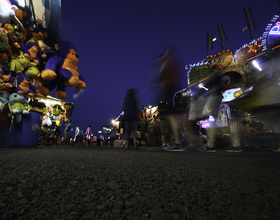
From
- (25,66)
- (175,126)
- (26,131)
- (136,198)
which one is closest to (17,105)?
(26,131)

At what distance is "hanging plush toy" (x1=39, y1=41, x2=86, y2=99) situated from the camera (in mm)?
4395

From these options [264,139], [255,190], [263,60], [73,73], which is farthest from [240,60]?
[255,190]

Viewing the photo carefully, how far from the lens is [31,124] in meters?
4.56

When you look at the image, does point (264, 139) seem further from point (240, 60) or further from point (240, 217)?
point (240, 60)

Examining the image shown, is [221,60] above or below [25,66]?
above

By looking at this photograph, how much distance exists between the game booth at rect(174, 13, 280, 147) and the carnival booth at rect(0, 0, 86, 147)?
3830mm

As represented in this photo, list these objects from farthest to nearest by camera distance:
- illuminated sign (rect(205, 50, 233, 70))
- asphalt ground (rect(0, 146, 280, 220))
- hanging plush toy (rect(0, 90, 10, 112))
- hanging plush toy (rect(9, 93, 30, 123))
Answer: illuminated sign (rect(205, 50, 233, 70)), hanging plush toy (rect(9, 93, 30, 123)), hanging plush toy (rect(0, 90, 10, 112)), asphalt ground (rect(0, 146, 280, 220))

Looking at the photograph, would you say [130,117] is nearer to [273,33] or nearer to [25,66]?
[25,66]

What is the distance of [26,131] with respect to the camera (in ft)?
14.7

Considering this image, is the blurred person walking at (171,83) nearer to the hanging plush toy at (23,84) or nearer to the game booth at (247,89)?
the game booth at (247,89)

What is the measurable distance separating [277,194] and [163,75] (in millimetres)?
3528

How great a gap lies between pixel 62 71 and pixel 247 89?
6465 millimetres

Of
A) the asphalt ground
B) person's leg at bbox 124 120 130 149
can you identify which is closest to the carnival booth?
person's leg at bbox 124 120 130 149

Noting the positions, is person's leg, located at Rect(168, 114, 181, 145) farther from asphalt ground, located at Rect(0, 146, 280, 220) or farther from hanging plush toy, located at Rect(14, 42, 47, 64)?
hanging plush toy, located at Rect(14, 42, 47, 64)
